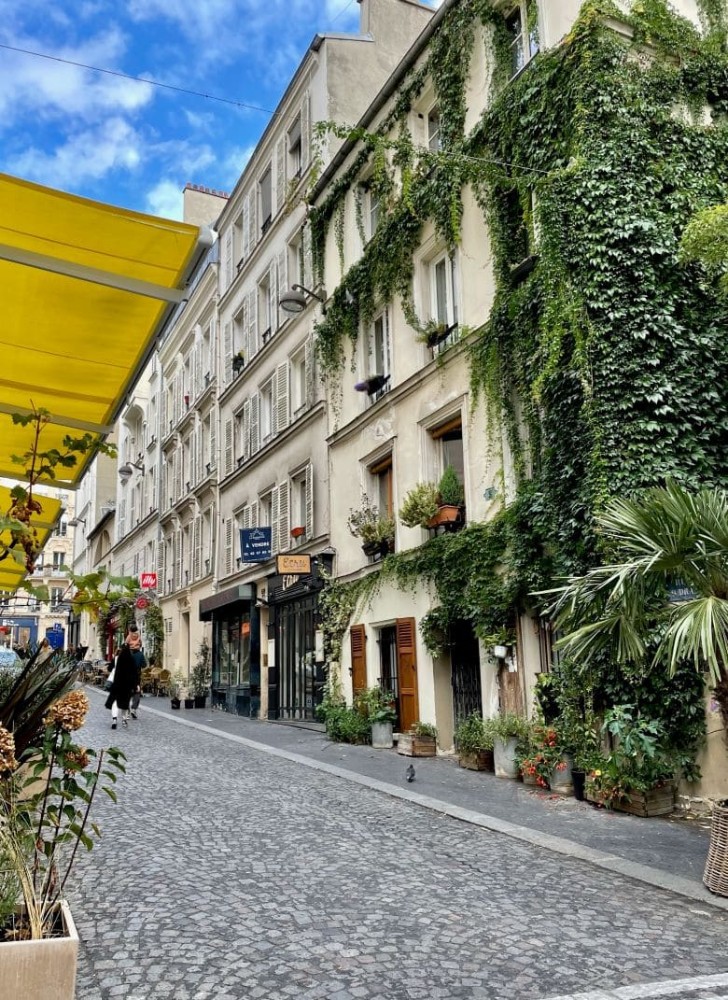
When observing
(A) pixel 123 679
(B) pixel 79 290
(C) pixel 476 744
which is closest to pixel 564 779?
(C) pixel 476 744

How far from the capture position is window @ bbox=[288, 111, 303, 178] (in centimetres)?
2122

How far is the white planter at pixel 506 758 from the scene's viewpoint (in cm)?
1027

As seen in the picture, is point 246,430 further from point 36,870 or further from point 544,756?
point 36,870

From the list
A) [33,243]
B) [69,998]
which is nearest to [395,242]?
[33,243]

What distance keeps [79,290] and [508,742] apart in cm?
812

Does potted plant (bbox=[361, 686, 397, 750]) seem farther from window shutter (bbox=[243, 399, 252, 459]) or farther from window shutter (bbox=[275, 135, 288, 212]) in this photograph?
window shutter (bbox=[275, 135, 288, 212])

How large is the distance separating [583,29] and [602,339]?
4.24 metres

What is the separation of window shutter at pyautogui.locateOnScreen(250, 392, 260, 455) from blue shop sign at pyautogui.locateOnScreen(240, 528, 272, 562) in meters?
3.21

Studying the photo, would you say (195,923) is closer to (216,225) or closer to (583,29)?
(583,29)

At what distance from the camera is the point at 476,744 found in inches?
430

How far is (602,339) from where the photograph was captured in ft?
31.9

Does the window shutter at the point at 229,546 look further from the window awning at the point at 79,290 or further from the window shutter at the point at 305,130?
the window awning at the point at 79,290

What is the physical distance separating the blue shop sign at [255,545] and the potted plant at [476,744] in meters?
9.66

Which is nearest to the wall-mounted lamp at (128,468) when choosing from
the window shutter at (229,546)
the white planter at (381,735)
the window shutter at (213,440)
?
the window shutter at (213,440)
